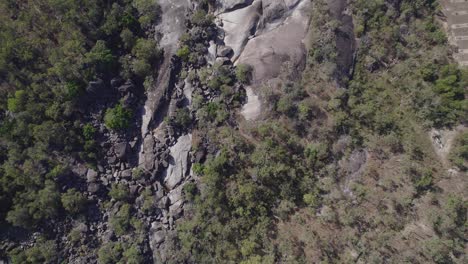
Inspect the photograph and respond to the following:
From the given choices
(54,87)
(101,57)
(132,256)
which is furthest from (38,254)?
(101,57)

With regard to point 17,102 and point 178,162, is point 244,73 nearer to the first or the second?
point 178,162

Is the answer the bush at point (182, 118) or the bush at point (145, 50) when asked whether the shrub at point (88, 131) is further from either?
the bush at point (145, 50)

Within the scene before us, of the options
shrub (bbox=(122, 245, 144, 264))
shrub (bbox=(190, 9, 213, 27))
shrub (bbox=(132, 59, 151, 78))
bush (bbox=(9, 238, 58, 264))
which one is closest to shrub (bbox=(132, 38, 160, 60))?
shrub (bbox=(132, 59, 151, 78))

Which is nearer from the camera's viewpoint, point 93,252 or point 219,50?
point 93,252

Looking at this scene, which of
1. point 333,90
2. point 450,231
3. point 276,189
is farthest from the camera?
point 333,90

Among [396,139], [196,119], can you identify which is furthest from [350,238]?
[196,119]

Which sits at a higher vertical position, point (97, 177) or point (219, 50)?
point (219, 50)

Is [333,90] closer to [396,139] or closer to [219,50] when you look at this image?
[396,139]

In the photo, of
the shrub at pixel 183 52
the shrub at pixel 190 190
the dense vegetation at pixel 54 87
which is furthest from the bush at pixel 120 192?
the shrub at pixel 183 52
